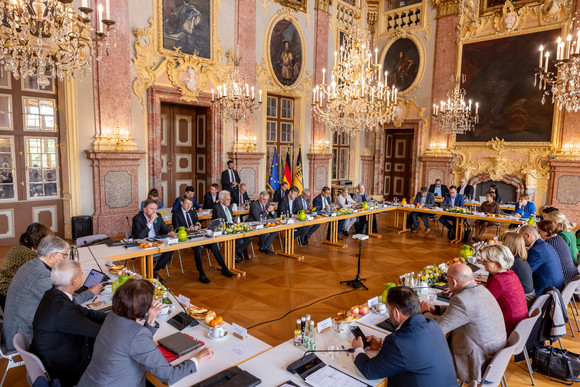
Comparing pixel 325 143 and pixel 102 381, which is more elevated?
pixel 325 143

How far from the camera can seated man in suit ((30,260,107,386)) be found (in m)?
2.46

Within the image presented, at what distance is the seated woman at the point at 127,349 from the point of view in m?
2.06

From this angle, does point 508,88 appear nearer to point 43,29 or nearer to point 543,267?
point 543,267

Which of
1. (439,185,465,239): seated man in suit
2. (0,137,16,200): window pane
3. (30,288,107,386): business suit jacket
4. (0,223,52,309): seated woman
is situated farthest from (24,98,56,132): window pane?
(439,185,465,239): seated man in suit

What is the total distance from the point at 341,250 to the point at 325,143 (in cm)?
→ 606

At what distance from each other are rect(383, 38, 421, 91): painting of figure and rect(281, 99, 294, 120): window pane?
4.22 metres

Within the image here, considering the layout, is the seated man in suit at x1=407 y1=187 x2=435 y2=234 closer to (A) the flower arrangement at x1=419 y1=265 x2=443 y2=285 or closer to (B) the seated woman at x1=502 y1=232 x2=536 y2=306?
(A) the flower arrangement at x1=419 y1=265 x2=443 y2=285

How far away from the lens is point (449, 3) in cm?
1248

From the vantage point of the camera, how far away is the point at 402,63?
1382 centimetres

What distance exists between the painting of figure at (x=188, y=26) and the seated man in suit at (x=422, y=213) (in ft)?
21.5

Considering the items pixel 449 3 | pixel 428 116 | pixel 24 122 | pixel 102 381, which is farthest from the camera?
pixel 428 116

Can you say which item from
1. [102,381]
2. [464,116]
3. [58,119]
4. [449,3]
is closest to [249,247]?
[58,119]

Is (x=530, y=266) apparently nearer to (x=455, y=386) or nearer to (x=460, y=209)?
(x=455, y=386)

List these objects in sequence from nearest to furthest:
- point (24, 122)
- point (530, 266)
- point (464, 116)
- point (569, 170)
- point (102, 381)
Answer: point (102, 381) → point (530, 266) → point (24, 122) → point (569, 170) → point (464, 116)
